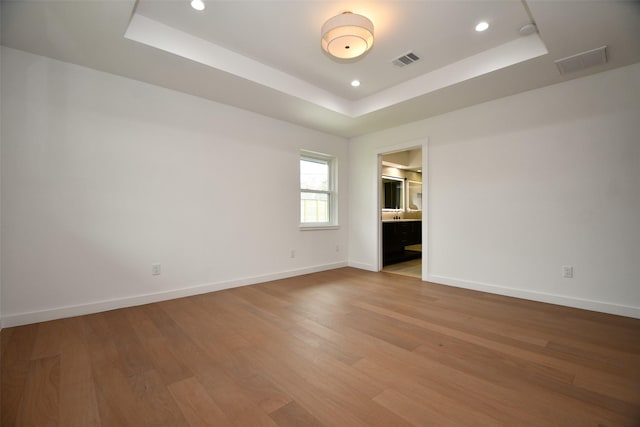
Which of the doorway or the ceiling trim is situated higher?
the ceiling trim

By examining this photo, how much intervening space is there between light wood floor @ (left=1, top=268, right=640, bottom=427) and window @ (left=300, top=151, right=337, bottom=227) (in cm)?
215

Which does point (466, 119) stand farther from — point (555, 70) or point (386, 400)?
point (386, 400)

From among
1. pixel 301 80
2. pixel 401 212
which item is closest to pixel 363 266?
pixel 401 212

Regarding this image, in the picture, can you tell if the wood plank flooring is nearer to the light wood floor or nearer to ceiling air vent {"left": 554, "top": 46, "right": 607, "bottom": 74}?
the light wood floor

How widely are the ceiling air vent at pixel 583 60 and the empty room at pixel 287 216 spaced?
0.03 meters

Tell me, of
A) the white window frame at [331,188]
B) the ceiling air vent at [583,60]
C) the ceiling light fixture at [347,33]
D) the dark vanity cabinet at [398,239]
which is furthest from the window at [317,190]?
the ceiling air vent at [583,60]

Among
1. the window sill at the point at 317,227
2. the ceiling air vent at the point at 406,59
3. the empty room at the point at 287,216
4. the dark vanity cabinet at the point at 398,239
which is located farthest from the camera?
the dark vanity cabinet at the point at 398,239

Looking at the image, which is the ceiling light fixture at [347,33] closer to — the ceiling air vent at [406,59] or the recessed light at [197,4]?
the ceiling air vent at [406,59]

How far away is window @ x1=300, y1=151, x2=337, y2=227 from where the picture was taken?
4758mm

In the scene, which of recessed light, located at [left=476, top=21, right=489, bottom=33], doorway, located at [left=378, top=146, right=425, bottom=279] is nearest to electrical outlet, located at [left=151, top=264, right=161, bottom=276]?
doorway, located at [left=378, top=146, right=425, bottom=279]

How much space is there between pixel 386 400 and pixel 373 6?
2854 mm

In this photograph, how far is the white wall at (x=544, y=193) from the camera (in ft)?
8.91

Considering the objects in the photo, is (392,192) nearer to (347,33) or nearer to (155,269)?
(347,33)

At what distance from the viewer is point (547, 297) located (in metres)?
3.09
